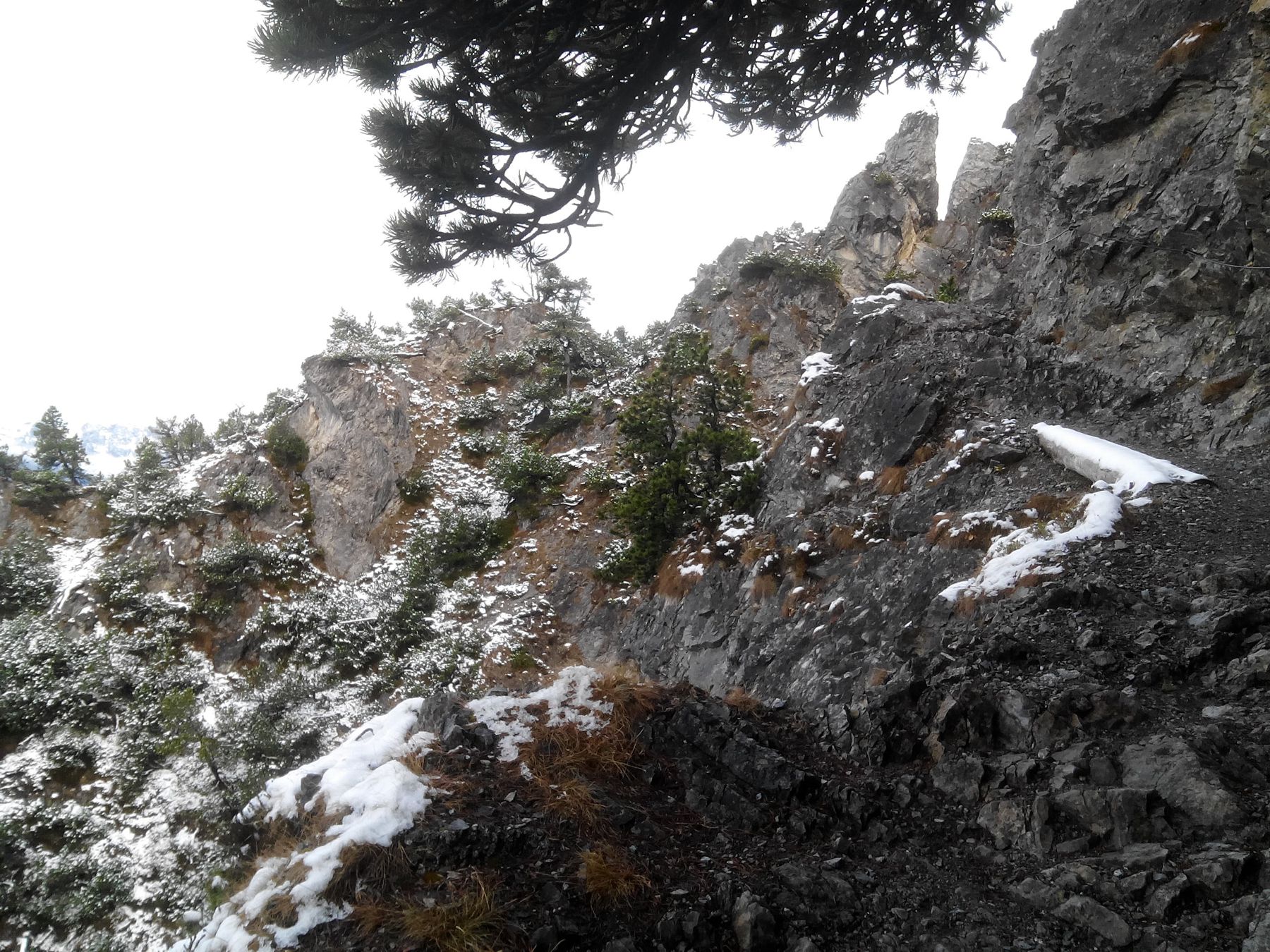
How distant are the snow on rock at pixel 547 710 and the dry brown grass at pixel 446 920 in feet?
4.07

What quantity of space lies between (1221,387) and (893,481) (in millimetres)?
3905

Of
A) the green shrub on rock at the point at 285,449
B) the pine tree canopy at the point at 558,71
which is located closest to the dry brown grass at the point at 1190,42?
the pine tree canopy at the point at 558,71

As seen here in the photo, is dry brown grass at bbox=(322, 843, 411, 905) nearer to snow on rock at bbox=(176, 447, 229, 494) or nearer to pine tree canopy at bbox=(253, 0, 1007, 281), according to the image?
pine tree canopy at bbox=(253, 0, 1007, 281)

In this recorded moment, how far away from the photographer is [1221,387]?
7461mm

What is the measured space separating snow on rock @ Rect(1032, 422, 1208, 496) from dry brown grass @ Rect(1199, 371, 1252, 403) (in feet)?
3.90

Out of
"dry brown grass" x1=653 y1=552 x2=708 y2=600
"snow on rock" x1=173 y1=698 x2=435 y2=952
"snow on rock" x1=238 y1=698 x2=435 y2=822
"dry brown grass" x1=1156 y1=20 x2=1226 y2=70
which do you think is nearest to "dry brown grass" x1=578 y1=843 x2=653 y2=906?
"snow on rock" x1=173 y1=698 x2=435 y2=952

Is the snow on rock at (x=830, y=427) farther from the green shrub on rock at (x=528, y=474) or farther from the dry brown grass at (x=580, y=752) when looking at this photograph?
the green shrub on rock at (x=528, y=474)

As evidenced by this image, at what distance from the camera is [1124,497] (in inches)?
229

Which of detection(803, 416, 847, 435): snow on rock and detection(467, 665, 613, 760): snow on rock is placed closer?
detection(467, 665, 613, 760): snow on rock

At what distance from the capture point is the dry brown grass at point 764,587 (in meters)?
9.40

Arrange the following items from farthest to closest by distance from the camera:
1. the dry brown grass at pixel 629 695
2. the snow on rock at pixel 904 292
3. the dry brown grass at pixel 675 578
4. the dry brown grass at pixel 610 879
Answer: the snow on rock at pixel 904 292, the dry brown grass at pixel 675 578, the dry brown grass at pixel 629 695, the dry brown grass at pixel 610 879

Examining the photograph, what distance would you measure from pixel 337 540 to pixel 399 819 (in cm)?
1976

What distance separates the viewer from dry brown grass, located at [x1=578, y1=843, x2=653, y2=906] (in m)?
2.59

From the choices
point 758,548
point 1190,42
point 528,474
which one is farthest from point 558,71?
point 528,474
